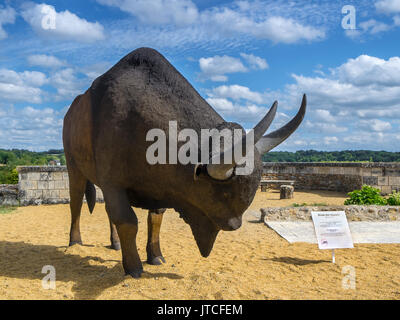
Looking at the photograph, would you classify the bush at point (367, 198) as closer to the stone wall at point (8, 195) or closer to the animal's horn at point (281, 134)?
the animal's horn at point (281, 134)

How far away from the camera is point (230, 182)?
2857 mm

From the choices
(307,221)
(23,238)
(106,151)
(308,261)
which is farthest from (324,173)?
(106,151)

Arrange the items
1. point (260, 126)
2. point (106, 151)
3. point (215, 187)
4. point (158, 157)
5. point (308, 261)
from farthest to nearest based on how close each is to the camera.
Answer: point (308, 261), point (106, 151), point (158, 157), point (215, 187), point (260, 126)

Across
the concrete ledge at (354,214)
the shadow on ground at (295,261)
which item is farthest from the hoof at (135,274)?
the concrete ledge at (354,214)

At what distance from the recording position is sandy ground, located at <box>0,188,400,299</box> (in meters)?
3.52

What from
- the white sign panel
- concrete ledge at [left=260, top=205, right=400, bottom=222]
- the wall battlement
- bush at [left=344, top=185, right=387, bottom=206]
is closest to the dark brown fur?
the white sign panel

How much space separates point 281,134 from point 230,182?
1.93ft

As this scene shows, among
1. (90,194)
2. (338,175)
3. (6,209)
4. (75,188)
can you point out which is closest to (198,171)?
(75,188)

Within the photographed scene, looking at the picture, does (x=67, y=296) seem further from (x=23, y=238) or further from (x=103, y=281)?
(x=23, y=238)

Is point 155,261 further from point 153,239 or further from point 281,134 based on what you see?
point 281,134

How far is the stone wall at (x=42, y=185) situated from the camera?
434 inches

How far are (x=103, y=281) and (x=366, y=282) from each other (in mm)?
2953

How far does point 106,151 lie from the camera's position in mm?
3615

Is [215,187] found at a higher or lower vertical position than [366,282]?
higher
